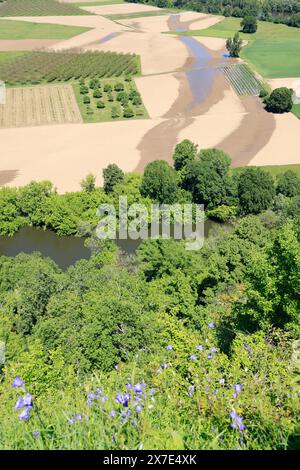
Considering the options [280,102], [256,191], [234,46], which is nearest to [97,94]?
[280,102]

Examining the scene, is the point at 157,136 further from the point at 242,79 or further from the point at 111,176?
the point at 242,79

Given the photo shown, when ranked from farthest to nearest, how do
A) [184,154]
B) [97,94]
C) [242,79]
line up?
[242,79]
[97,94]
[184,154]

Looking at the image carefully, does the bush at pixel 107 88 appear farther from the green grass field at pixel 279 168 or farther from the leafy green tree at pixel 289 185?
the leafy green tree at pixel 289 185

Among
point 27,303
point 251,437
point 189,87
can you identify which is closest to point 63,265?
point 27,303

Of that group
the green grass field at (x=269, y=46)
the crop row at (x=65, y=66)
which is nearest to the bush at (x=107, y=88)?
the crop row at (x=65, y=66)

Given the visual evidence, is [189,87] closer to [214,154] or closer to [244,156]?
[244,156]

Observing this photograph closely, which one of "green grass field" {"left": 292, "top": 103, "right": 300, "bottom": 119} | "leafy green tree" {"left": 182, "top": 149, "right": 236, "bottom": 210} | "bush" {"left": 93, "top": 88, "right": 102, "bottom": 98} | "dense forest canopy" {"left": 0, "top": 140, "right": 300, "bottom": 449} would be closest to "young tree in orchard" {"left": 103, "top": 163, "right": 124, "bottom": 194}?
"dense forest canopy" {"left": 0, "top": 140, "right": 300, "bottom": 449}

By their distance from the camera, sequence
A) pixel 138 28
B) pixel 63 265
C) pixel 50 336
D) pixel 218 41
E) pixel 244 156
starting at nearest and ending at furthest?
pixel 50 336
pixel 63 265
pixel 244 156
pixel 218 41
pixel 138 28
